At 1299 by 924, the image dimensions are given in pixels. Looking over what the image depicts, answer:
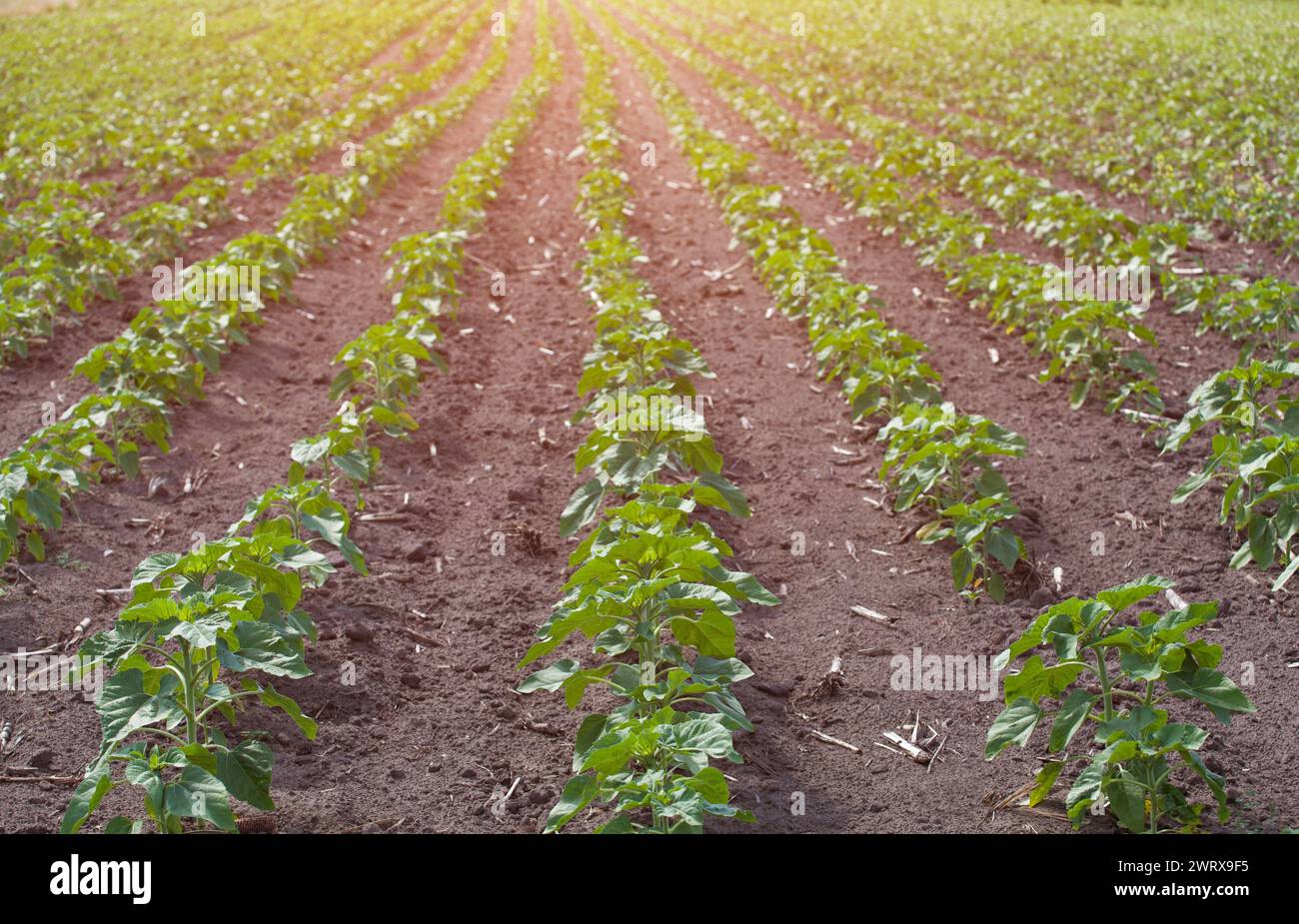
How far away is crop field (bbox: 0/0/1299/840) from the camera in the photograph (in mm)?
4012

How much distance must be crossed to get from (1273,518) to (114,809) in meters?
4.91

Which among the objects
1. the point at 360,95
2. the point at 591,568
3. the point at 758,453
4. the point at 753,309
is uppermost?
the point at 360,95

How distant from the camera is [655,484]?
5242 mm

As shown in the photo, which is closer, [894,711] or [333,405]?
[894,711]

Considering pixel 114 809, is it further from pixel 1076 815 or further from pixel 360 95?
pixel 360 95

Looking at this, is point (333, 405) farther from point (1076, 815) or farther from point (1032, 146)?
point (1032, 146)

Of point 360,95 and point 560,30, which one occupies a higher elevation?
point 560,30

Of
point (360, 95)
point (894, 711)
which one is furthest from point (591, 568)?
point (360, 95)

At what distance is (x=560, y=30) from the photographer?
33.2 metres

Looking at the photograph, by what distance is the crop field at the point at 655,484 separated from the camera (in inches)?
158
